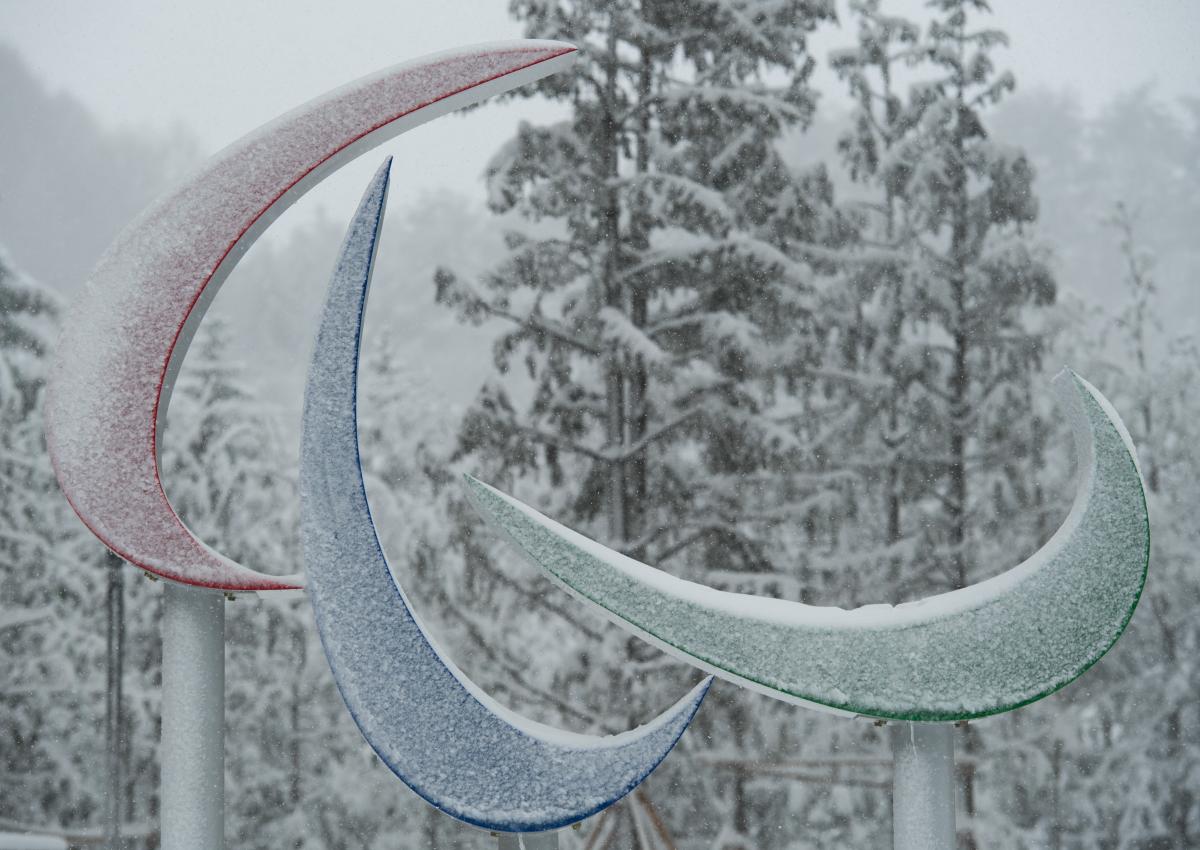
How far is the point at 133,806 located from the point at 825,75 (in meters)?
7.31

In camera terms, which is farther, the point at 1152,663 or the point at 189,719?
the point at 1152,663

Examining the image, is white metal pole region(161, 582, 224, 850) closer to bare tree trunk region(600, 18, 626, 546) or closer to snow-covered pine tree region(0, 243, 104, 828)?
bare tree trunk region(600, 18, 626, 546)

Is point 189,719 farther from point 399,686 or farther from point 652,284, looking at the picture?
point 652,284

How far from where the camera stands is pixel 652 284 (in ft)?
24.9

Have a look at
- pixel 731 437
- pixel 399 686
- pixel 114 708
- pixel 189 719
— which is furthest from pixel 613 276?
pixel 114 708

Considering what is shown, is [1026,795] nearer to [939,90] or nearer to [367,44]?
[939,90]

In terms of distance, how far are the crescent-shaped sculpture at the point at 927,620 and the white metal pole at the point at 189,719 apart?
100cm

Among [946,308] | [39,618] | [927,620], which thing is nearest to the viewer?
[927,620]

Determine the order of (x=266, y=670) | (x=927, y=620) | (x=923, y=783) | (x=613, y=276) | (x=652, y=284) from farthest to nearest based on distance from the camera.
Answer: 1. (x=266, y=670)
2. (x=652, y=284)
3. (x=613, y=276)
4. (x=923, y=783)
5. (x=927, y=620)

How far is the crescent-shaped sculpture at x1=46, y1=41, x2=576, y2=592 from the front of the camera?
3.37m

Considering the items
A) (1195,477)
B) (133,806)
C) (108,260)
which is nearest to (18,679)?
(133,806)

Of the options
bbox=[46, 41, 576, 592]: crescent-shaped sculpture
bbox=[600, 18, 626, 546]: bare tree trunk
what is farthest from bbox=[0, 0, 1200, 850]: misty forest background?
bbox=[46, 41, 576, 592]: crescent-shaped sculpture

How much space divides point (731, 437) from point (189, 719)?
4.45 meters

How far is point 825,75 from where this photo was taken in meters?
8.75
